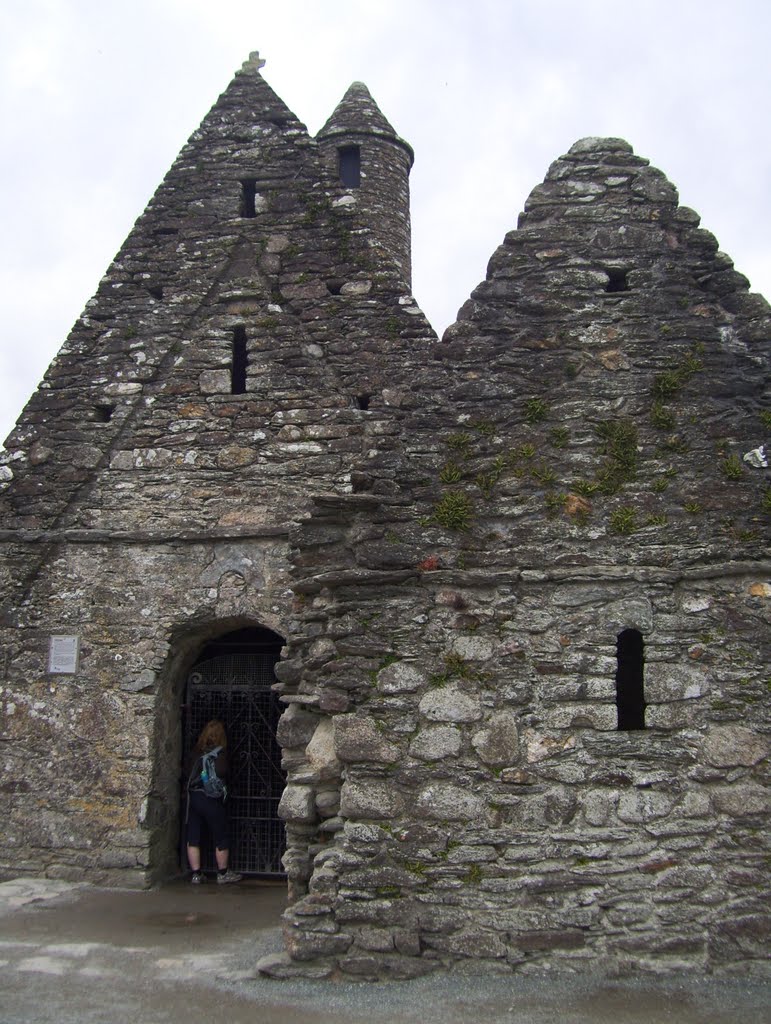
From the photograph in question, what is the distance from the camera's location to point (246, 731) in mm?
9312

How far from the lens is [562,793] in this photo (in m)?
5.42

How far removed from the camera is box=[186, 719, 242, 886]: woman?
872 cm

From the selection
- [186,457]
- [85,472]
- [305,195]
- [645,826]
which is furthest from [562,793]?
[305,195]

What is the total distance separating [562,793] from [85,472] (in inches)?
224

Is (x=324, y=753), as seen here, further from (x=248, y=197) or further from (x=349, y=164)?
(x=349, y=164)

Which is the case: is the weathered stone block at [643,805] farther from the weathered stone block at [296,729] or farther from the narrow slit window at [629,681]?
the weathered stone block at [296,729]

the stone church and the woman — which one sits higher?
the stone church

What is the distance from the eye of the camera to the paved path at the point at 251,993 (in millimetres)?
4816

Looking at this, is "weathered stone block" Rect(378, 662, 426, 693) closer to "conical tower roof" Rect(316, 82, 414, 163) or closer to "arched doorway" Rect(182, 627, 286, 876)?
"arched doorway" Rect(182, 627, 286, 876)

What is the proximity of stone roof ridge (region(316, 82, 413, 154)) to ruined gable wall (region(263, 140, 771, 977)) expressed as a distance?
8.55 m

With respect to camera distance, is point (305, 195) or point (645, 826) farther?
point (305, 195)

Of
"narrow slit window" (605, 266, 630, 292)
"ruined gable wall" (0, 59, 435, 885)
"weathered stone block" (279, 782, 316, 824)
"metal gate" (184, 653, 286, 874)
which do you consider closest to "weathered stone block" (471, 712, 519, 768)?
"weathered stone block" (279, 782, 316, 824)

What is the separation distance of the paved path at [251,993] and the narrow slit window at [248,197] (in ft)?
22.0

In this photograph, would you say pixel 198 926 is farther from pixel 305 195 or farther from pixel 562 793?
pixel 305 195
